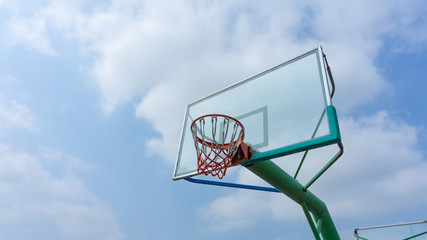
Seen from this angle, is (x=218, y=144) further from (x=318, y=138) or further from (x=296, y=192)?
(x=296, y=192)

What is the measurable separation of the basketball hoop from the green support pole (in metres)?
0.30

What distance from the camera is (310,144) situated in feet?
11.7

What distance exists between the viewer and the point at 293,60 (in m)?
4.61

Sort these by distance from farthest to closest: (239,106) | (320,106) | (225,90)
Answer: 1. (225,90)
2. (239,106)
3. (320,106)

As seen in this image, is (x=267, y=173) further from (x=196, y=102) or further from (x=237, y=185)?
(x=196, y=102)

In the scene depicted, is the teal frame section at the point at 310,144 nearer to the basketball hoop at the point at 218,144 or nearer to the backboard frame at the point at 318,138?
the backboard frame at the point at 318,138

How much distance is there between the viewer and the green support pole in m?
4.31

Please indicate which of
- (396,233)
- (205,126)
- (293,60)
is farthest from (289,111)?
(396,233)

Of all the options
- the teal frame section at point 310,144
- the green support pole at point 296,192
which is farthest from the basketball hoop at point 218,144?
the green support pole at point 296,192

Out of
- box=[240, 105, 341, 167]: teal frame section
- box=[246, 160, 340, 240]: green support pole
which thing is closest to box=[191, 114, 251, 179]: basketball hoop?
box=[240, 105, 341, 167]: teal frame section

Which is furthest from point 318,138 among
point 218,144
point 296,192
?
point 296,192

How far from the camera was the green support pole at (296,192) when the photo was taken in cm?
431

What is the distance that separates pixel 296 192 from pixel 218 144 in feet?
5.17

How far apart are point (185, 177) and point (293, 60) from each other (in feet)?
8.05
